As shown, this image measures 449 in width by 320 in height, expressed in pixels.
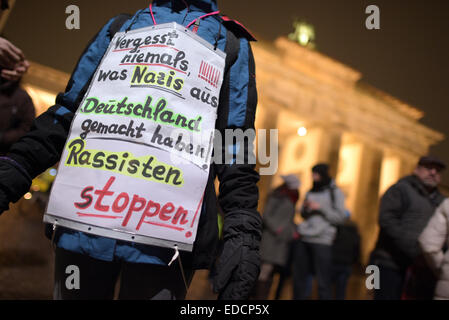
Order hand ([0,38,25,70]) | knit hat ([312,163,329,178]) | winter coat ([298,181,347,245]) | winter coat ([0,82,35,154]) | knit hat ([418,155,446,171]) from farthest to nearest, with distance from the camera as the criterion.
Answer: knit hat ([312,163,329,178]), winter coat ([298,181,347,245]), knit hat ([418,155,446,171]), winter coat ([0,82,35,154]), hand ([0,38,25,70])

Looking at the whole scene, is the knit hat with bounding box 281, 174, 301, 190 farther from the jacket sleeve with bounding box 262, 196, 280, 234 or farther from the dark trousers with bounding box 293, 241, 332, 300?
the dark trousers with bounding box 293, 241, 332, 300

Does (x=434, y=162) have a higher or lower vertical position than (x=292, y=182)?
higher

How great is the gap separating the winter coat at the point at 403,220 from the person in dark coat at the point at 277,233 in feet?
4.73

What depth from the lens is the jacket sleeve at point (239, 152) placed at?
1.24 metres

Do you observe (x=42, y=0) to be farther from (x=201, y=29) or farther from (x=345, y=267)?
(x=345, y=267)

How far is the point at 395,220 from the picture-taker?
128 inches

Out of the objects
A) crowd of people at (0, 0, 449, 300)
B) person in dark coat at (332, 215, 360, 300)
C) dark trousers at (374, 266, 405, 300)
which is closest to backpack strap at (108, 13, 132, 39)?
crowd of people at (0, 0, 449, 300)

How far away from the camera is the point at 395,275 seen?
3156 millimetres

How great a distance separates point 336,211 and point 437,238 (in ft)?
6.17

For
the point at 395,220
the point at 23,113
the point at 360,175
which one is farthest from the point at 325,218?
the point at 360,175

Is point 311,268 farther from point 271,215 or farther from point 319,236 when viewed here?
point 271,215

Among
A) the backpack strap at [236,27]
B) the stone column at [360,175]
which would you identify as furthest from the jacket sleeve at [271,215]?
the stone column at [360,175]

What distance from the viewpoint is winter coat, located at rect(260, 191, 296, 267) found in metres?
4.59

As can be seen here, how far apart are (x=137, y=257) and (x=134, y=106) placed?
0.54 meters
